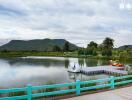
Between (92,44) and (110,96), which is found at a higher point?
(92,44)

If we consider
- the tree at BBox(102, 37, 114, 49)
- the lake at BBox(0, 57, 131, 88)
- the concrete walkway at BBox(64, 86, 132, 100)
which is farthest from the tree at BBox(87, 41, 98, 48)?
the concrete walkway at BBox(64, 86, 132, 100)

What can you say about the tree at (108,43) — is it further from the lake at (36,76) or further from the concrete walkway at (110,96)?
the concrete walkway at (110,96)

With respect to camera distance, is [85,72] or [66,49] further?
[66,49]

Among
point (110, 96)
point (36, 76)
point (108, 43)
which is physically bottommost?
point (36, 76)

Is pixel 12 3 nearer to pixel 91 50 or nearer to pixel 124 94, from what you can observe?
pixel 124 94

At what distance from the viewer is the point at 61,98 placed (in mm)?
8727

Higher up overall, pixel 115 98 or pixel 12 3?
pixel 12 3

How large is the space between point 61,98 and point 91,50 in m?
91.4

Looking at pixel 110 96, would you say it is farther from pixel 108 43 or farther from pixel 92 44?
pixel 92 44

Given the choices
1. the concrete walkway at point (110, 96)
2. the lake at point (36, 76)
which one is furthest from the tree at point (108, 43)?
the concrete walkway at point (110, 96)

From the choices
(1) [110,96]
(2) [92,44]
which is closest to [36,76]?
(1) [110,96]

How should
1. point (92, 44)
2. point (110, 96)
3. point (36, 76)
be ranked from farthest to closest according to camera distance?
point (92, 44) < point (36, 76) < point (110, 96)

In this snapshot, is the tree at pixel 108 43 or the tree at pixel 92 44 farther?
the tree at pixel 92 44

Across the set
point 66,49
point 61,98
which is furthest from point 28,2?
point 66,49
